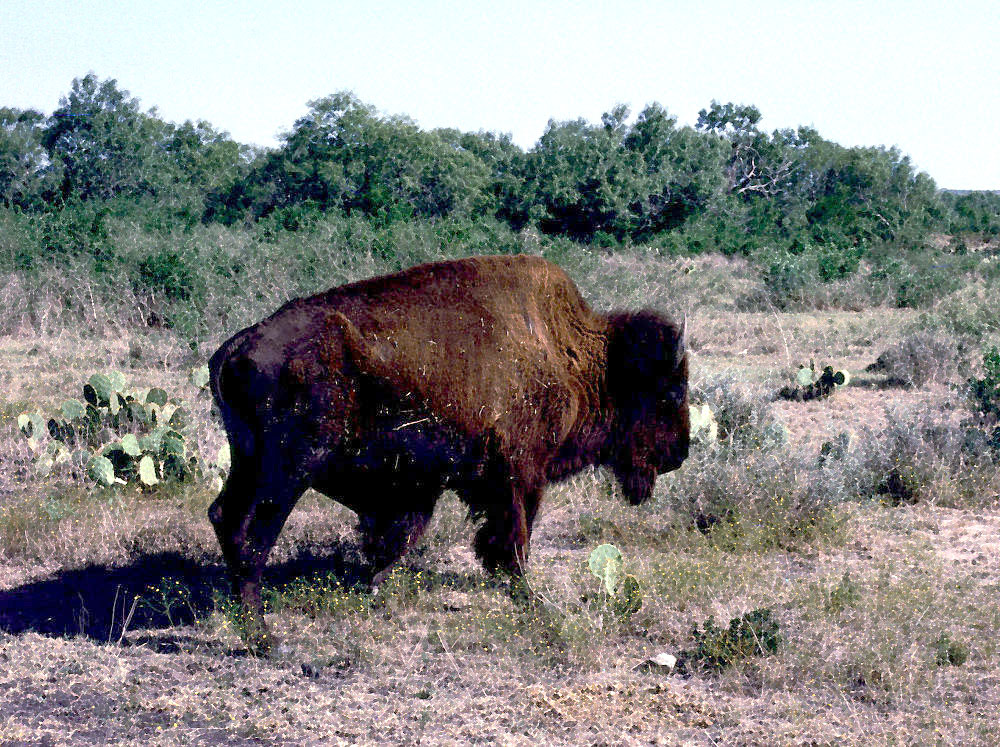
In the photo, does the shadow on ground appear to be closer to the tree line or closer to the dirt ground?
the dirt ground

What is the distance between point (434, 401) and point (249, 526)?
3.59 ft

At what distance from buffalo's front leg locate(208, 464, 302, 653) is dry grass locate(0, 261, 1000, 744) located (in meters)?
0.17

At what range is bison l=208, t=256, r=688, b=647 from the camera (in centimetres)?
458

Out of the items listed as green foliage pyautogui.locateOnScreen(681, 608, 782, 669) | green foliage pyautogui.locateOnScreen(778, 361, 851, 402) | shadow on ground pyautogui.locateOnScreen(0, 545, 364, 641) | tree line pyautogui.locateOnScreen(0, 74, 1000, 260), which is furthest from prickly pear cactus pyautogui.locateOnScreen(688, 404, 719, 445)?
tree line pyautogui.locateOnScreen(0, 74, 1000, 260)

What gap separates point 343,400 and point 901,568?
352 centimetres

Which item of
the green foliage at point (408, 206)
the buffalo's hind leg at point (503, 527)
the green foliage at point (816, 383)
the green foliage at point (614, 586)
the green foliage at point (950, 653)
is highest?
the green foliage at point (408, 206)

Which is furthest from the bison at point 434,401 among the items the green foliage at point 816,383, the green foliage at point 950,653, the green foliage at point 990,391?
the green foliage at point 816,383

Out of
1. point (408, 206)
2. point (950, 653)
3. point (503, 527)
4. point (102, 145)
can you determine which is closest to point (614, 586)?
point (503, 527)

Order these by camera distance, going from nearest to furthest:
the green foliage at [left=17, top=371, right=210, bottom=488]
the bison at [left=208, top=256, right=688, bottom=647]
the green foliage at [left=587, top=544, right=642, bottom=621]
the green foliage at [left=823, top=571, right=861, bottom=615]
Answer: the bison at [left=208, top=256, right=688, bottom=647] → the green foliage at [left=587, top=544, right=642, bottom=621] → the green foliage at [left=823, top=571, right=861, bottom=615] → the green foliage at [left=17, top=371, right=210, bottom=488]

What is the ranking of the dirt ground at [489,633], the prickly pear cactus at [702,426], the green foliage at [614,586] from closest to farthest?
the dirt ground at [489,633], the green foliage at [614,586], the prickly pear cactus at [702,426]

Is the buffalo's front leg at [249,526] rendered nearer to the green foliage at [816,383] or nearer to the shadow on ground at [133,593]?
the shadow on ground at [133,593]

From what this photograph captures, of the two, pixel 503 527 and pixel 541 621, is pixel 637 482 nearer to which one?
pixel 503 527

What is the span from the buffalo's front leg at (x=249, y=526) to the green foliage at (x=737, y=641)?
207 cm

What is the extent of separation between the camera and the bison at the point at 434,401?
15.0ft
